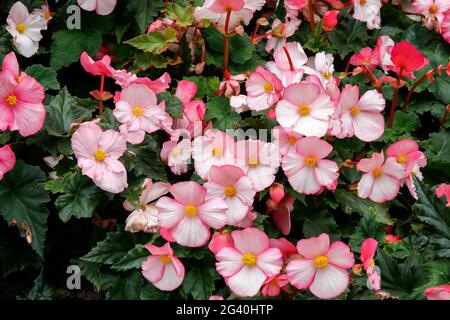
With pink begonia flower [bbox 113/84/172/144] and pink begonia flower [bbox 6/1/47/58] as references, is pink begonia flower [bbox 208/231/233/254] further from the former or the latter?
pink begonia flower [bbox 6/1/47/58]

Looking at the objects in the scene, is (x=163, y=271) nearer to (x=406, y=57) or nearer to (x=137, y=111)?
(x=137, y=111)

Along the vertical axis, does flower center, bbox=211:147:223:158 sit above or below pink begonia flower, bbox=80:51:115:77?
below

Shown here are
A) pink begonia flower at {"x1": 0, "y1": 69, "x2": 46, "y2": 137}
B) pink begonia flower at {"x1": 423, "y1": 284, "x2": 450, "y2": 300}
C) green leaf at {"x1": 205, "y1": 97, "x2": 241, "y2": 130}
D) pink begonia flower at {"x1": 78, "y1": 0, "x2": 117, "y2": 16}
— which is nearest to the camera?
pink begonia flower at {"x1": 423, "y1": 284, "x2": 450, "y2": 300}

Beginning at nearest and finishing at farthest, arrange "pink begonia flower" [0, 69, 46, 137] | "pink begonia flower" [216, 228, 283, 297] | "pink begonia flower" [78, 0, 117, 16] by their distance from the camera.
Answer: "pink begonia flower" [216, 228, 283, 297] → "pink begonia flower" [0, 69, 46, 137] → "pink begonia flower" [78, 0, 117, 16]

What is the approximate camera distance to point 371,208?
156 cm

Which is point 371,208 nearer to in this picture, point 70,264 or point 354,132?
point 354,132

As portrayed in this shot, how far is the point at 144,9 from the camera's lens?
1.83 metres

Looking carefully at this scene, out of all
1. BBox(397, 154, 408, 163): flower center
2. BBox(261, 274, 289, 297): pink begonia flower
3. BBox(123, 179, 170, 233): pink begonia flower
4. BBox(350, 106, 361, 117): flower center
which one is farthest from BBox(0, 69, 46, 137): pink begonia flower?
BBox(397, 154, 408, 163): flower center

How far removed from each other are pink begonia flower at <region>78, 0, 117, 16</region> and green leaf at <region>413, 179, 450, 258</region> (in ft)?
2.88

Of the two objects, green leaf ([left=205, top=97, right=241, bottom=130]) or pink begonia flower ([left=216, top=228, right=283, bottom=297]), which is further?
green leaf ([left=205, top=97, right=241, bottom=130])

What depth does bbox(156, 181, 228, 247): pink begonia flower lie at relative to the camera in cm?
142

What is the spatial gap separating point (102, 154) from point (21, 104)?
198 mm

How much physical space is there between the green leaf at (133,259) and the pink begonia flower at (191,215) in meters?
0.09

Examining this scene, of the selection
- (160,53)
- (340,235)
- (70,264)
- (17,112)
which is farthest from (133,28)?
(340,235)
